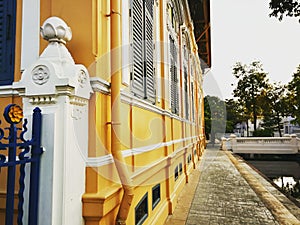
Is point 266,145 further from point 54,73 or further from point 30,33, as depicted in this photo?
point 54,73

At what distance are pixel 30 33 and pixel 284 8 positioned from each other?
6.79 meters

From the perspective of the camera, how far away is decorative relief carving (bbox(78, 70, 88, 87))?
1.71 m

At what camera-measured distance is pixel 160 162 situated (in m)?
3.83

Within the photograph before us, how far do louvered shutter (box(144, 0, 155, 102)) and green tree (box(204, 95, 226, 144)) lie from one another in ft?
A: 68.2

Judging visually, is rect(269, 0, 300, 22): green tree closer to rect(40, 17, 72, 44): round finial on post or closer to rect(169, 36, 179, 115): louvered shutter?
rect(169, 36, 179, 115): louvered shutter

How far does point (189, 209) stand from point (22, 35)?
13.9 ft

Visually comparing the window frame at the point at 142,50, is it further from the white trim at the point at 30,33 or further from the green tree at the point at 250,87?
the green tree at the point at 250,87

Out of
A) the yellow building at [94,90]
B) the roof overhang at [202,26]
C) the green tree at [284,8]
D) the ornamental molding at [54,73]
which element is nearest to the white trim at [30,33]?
the yellow building at [94,90]

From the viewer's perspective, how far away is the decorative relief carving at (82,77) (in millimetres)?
1715

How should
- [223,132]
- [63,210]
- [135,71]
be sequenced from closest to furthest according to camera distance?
1. [63,210]
2. [135,71]
3. [223,132]

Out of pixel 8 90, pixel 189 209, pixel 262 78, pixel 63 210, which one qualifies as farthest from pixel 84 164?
pixel 262 78

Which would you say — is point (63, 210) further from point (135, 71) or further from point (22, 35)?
point (135, 71)

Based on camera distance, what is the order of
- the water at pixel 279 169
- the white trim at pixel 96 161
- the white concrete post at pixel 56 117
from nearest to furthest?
the white concrete post at pixel 56 117
the white trim at pixel 96 161
the water at pixel 279 169

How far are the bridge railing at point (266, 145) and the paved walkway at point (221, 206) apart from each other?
39.6 feet
